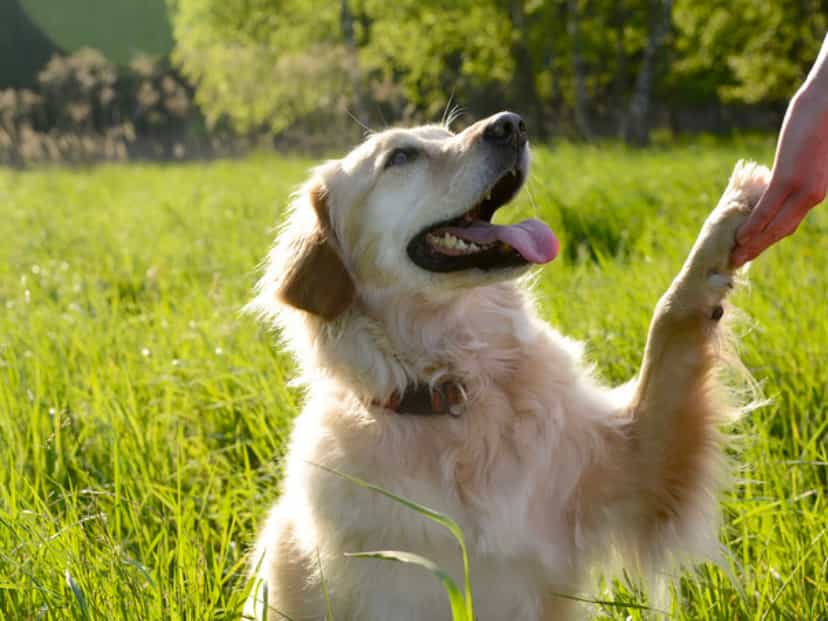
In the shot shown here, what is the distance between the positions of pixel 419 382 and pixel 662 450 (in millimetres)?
646

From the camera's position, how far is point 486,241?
7.86 ft

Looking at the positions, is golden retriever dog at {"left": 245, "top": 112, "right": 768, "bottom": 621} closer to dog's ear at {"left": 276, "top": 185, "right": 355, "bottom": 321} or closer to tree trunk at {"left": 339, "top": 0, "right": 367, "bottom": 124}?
dog's ear at {"left": 276, "top": 185, "right": 355, "bottom": 321}

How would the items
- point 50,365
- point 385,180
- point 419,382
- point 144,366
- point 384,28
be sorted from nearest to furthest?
point 419,382, point 385,180, point 50,365, point 144,366, point 384,28

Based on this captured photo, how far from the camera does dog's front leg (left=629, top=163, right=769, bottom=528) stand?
2062 millimetres

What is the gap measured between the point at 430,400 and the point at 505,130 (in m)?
0.76

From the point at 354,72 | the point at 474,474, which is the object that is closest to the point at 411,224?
the point at 474,474

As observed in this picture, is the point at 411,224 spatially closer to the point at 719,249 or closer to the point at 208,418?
the point at 719,249

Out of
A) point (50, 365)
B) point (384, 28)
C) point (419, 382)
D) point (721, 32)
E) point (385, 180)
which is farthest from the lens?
point (384, 28)

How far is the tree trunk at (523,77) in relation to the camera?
2647cm

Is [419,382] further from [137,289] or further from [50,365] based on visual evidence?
[137,289]

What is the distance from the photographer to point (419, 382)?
239 cm

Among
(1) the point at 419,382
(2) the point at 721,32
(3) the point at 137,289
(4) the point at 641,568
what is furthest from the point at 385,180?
(2) the point at 721,32

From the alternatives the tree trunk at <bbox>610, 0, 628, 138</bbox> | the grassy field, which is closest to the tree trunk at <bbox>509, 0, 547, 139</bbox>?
the tree trunk at <bbox>610, 0, 628, 138</bbox>

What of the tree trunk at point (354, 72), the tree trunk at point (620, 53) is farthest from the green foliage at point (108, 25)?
the tree trunk at point (354, 72)
